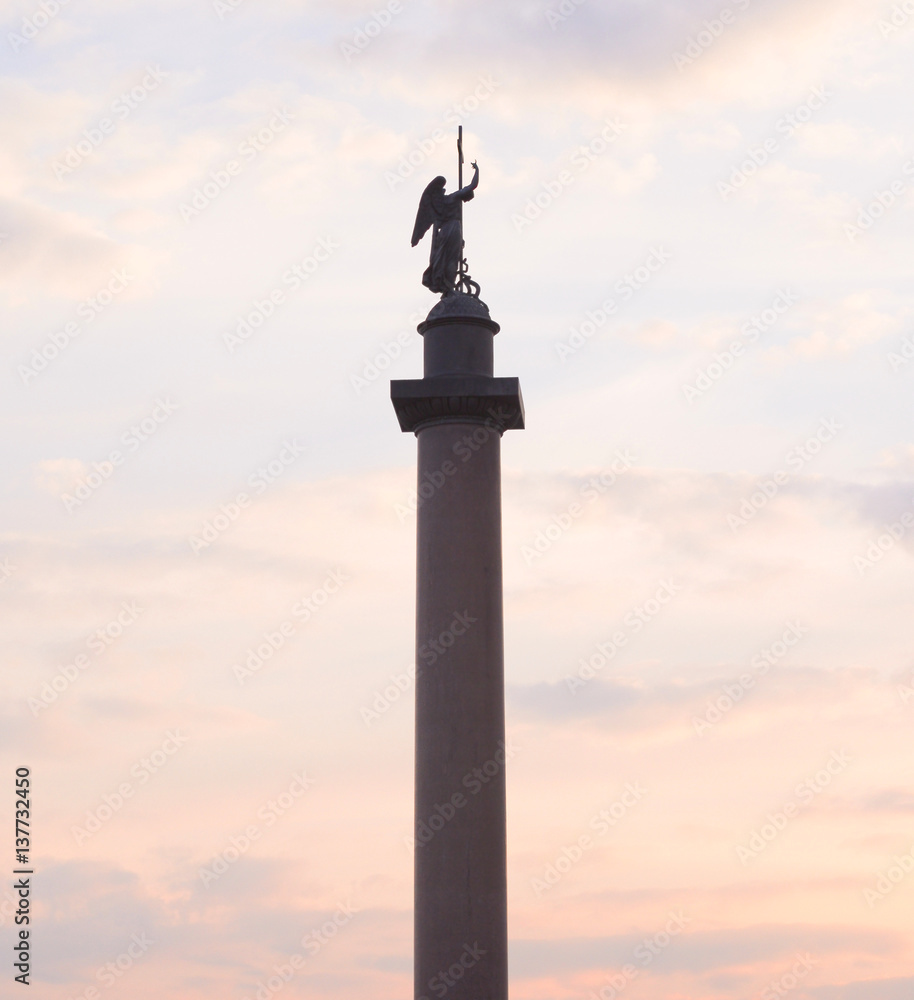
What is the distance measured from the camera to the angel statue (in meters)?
33.9

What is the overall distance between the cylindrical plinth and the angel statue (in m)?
3.80

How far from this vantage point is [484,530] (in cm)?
3158

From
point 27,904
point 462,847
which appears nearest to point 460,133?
point 462,847

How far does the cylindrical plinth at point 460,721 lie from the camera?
2947 cm

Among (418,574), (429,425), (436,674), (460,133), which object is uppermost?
(460,133)

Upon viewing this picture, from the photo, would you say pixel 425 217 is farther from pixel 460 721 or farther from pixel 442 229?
pixel 460 721

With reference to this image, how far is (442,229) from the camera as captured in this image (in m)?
34.4

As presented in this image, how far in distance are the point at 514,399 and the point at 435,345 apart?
89.5 inches

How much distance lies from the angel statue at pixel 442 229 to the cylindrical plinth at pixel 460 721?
12.5 feet

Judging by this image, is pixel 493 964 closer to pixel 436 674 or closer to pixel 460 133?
pixel 436 674
